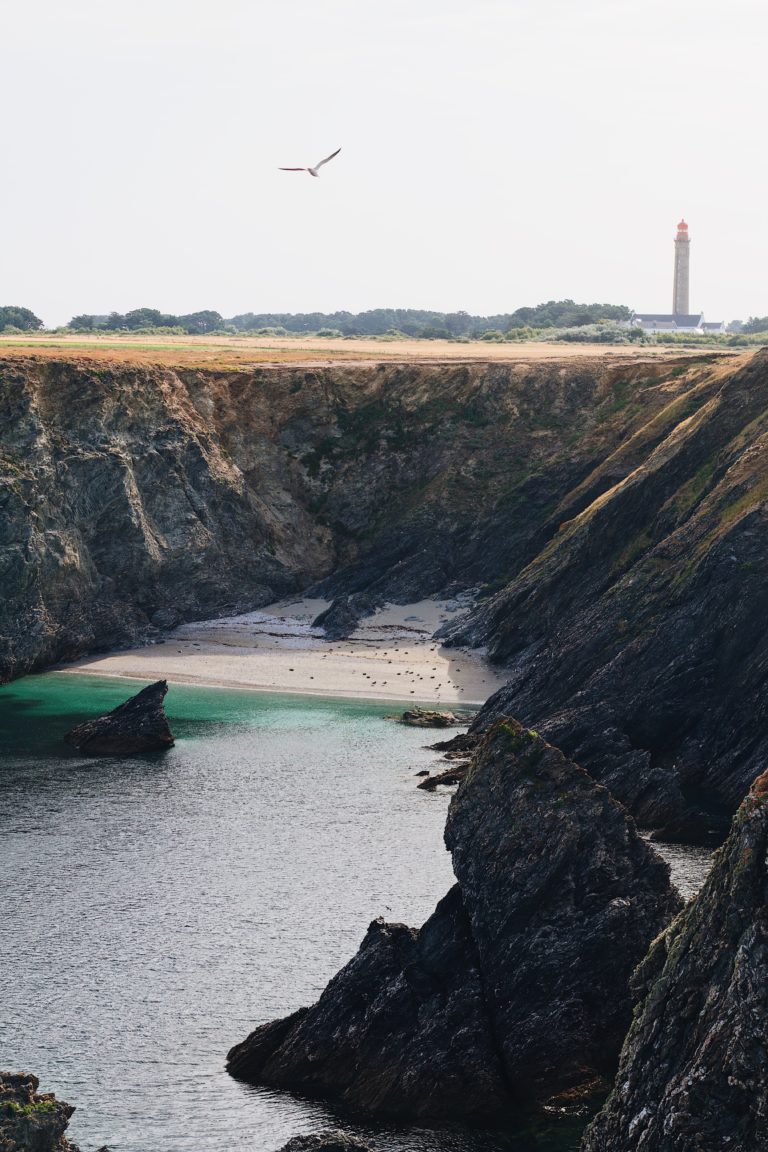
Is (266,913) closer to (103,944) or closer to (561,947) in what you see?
(103,944)

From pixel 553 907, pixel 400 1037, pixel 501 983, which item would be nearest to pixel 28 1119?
pixel 400 1037

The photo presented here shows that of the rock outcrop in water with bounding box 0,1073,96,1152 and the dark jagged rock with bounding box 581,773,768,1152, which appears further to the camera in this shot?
the rock outcrop in water with bounding box 0,1073,96,1152

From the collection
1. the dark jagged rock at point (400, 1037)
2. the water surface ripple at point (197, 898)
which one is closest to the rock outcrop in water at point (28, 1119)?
the water surface ripple at point (197, 898)

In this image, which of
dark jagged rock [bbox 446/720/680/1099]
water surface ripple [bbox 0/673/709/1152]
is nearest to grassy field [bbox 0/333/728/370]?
water surface ripple [bbox 0/673/709/1152]

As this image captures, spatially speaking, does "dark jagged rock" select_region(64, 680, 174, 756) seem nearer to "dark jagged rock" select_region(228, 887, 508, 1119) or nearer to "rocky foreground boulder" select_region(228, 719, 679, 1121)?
"rocky foreground boulder" select_region(228, 719, 679, 1121)

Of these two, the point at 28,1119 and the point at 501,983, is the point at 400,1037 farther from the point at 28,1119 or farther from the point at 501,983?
the point at 28,1119

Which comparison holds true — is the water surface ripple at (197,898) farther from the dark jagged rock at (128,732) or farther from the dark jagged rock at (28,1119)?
the dark jagged rock at (28,1119)
